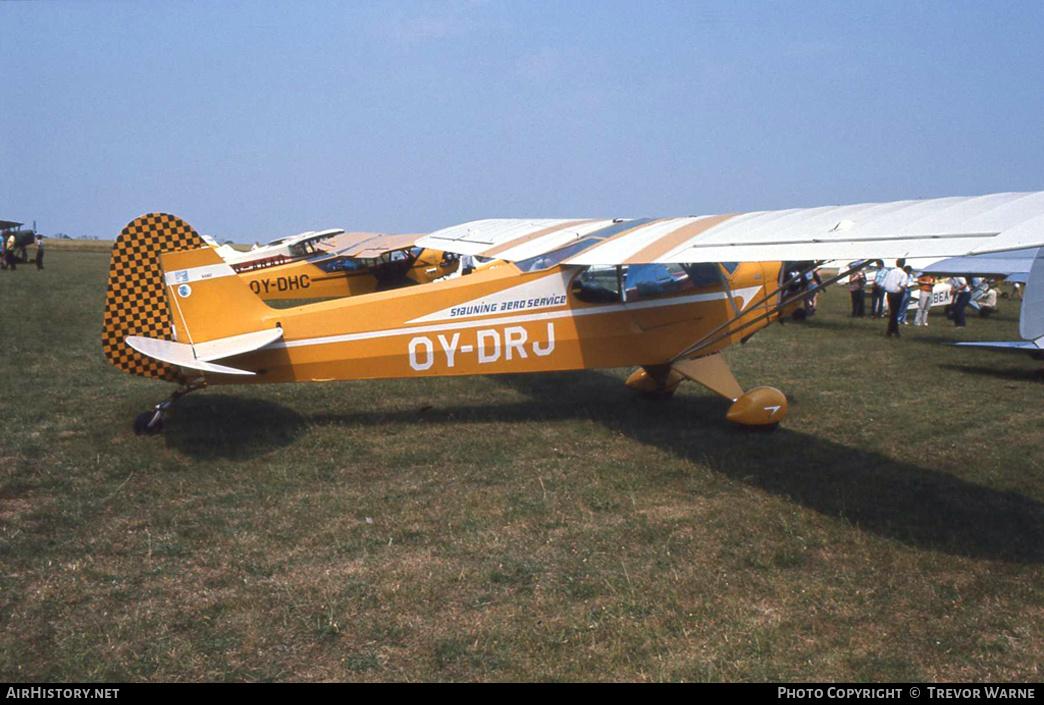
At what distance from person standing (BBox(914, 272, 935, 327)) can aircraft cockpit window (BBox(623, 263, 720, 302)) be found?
34.8 feet

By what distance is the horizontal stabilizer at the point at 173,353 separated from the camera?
18.2 ft

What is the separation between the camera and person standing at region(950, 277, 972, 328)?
52.2ft

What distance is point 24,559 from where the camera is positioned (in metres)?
4.17

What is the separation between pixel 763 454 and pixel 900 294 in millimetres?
9043

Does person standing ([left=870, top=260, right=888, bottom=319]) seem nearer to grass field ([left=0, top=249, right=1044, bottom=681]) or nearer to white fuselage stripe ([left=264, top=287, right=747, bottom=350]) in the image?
grass field ([left=0, top=249, right=1044, bottom=681])

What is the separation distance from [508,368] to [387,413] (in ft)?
4.72

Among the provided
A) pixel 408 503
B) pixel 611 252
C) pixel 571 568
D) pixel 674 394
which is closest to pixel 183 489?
pixel 408 503

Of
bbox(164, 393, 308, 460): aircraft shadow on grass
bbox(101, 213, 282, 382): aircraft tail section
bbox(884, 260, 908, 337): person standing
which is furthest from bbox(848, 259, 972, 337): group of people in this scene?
bbox(101, 213, 282, 382): aircraft tail section

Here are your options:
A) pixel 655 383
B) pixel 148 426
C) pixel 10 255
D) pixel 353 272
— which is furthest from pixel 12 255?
pixel 655 383

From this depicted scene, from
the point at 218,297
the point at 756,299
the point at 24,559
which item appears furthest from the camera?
the point at 756,299

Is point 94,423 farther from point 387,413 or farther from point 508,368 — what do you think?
point 508,368

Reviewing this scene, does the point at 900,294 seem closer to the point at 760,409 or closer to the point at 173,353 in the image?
the point at 760,409

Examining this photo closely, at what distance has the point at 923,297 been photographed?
15680 mm

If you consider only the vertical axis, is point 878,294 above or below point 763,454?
above
